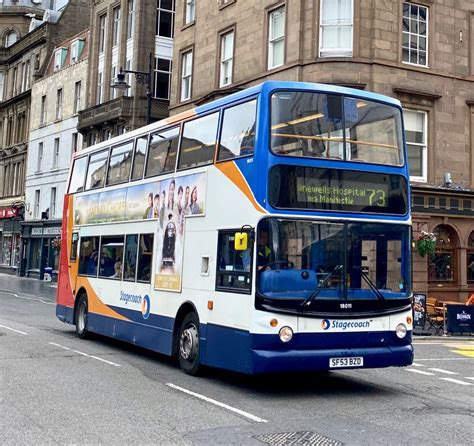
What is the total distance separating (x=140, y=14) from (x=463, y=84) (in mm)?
19969

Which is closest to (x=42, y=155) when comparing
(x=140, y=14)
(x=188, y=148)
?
(x=140, y=14)

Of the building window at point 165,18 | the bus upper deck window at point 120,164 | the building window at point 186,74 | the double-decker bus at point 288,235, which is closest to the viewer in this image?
the double-decker bus at point 288,235

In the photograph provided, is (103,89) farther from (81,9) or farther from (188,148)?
(188,148)

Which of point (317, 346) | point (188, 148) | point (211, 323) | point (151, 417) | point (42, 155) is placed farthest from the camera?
point (42, 155)

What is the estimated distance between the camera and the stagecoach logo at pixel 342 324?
8.80 m

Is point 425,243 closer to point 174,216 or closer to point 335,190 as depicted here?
point 174,216

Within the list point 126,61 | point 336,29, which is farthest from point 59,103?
point 336,29

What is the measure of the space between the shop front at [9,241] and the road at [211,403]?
38928 millimetres

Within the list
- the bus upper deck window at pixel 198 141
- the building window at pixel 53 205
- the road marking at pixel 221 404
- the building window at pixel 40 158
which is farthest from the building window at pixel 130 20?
the road marking at pixel 221 404

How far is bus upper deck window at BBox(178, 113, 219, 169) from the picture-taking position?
33.8 ft

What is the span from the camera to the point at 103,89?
3950 cm

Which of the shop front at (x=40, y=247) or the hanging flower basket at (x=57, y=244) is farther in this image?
the shop front at (x=40, y=247)

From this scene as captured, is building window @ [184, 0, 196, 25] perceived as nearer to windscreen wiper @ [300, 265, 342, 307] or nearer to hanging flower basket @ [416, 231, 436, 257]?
hanging flower basket @ [416, 231, 436, 257]

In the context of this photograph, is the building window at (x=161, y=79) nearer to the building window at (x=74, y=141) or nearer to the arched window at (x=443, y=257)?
the building window at (x=74, y=141)
